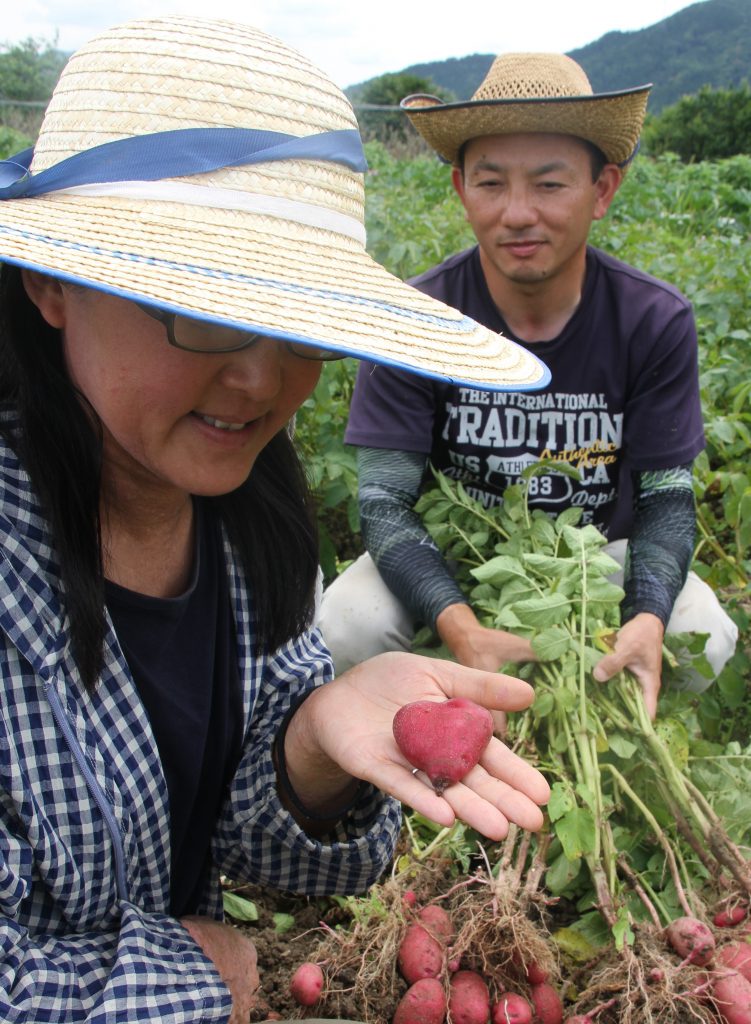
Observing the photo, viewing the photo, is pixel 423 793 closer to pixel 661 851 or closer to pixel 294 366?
pixel 294 366

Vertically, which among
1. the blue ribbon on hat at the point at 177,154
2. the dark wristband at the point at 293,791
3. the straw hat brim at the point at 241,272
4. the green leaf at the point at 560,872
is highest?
the blue ribbon on hat at the point at 177,154

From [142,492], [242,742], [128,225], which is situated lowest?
[242,742]

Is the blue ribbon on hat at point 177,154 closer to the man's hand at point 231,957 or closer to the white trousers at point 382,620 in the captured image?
the man's hand at point 231,957

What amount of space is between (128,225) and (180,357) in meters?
0.15

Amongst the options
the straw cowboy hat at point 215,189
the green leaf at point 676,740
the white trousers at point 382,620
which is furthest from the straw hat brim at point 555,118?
the green leaf at point 676,740

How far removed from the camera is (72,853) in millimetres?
1203

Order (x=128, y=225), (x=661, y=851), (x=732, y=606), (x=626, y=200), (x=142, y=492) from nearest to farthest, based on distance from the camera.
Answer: (x=128, y=225)
(x=142, y=492)
(x=661, y=851)
(x=732, y=606)
(x=626, y=200)

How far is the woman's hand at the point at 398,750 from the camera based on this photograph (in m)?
1.12

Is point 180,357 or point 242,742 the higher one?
point 180,357

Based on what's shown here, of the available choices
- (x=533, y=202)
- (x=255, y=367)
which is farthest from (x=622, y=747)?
(x=533, y=202)

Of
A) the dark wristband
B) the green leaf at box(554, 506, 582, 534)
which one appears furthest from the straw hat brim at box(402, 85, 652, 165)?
the dark wristband

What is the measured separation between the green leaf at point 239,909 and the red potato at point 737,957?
971 millimetres

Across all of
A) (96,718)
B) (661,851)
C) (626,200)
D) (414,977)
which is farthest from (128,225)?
(626,200)

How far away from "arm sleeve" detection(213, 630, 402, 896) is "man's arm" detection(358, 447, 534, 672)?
2.71ft
